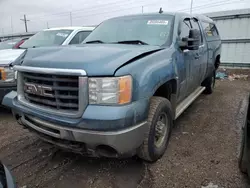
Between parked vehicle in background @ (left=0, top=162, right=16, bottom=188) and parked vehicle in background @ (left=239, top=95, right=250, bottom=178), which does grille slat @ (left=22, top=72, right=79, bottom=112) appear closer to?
parked vehicle in background @ (left=0, top=162, right=16, bottom=188)

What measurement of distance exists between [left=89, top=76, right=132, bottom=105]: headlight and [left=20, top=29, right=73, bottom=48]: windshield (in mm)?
3841

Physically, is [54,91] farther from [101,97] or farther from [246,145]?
[246,145]

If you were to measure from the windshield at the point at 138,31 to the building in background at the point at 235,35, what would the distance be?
25.4 feet

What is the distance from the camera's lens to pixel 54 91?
2273 mm

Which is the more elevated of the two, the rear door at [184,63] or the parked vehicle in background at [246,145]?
the rear door at [184,63]

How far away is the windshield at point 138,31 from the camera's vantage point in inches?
126

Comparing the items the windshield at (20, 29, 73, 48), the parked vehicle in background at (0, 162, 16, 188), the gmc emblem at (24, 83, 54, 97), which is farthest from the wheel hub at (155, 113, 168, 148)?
the windshield at (20, 29, 73, 48)

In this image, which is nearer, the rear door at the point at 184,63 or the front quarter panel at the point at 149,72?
the front quarter panel at the point at 149,72

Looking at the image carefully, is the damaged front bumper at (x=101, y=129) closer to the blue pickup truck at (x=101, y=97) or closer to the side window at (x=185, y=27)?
the blue pickup truck at (x=101, y=97)

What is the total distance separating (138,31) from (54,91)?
1.71m

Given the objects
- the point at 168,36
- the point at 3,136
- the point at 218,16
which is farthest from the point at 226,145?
the point at 218,16

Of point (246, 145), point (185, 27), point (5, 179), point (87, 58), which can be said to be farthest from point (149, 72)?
point (185, 27)

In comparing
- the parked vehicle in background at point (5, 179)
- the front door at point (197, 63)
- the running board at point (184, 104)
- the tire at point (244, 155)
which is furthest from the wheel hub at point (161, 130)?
the parked vehicle in background at point (5, 179)

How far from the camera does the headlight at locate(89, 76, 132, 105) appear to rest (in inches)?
82.4
